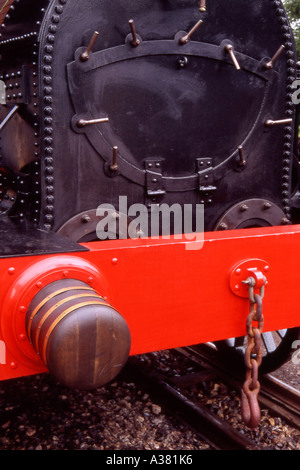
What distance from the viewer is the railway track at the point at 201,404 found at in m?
2.54

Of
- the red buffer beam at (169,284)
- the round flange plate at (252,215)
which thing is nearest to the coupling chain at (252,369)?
the red buffer beam at (169,284)

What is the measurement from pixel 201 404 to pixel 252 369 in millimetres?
1017

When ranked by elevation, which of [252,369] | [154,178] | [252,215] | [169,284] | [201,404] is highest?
[154,178]

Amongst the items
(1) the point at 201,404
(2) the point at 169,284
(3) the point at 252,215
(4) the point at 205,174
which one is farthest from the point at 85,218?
(1) the point at 201,404

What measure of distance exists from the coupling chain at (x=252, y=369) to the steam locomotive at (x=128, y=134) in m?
0.18

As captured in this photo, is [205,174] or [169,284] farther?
[205,174]

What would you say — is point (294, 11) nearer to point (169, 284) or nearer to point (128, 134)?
point (128, 134)

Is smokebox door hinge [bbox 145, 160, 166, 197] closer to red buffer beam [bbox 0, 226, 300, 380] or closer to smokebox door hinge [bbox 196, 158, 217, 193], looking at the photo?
smokebox door hinge [bbox 196, 158, 217, 193]

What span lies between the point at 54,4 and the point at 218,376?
232cm

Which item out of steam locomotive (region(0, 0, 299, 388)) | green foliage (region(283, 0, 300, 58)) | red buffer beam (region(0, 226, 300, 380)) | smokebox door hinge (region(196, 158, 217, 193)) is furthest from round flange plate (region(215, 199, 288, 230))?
green foliage (region(283, 0, 300, 58))

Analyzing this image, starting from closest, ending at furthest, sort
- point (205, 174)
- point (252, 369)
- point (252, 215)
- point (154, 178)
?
1. point (252, 369)
2. point (154, 178)
3. point (205, 174)
4. point (252, 215)

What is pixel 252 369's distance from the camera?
2.00m

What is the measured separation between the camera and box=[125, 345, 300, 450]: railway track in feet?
8.32

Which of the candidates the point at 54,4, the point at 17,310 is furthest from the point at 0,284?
the point at 54,4
